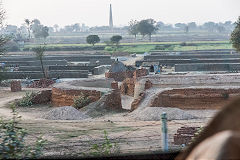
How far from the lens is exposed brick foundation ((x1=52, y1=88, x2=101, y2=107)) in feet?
56.6

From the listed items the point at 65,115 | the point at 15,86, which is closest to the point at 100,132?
the point at 65,115

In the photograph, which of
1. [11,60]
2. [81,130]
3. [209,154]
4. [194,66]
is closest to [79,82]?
[81,130]

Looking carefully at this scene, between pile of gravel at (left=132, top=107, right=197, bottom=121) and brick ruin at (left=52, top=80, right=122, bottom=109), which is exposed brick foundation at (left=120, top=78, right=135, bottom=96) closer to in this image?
brick ruin at (left=52, top=80, right=122, bottom=109)

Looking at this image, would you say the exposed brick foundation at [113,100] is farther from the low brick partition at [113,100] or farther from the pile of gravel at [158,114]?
the pile of gravel at [158,114]

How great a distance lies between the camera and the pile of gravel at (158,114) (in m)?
14.3

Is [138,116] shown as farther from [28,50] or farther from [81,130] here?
[28,50]

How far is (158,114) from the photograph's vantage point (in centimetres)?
1455

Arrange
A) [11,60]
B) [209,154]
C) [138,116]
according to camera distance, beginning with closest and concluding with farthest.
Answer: [209,154] → [138,116] → [11,60]

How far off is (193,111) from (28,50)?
4775 cm

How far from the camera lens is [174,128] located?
12.4 meters

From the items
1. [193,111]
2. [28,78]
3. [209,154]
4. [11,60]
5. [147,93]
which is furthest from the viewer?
[11,60]

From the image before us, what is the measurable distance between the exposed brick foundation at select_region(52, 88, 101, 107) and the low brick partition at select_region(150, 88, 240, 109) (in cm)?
260

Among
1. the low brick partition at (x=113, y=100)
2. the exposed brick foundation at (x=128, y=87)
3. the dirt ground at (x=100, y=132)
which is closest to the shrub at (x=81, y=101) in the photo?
the low brick partition at (x=113, y=100)

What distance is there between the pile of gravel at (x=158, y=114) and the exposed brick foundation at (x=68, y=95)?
275 centimetres
